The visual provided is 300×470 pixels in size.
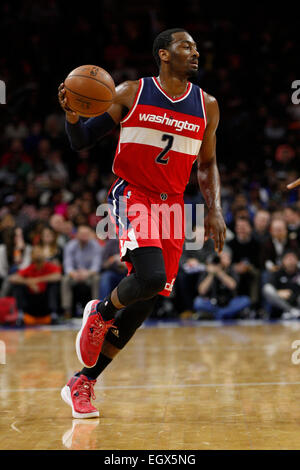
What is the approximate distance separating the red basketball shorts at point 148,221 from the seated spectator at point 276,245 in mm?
5600

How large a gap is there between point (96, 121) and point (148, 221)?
63 cm

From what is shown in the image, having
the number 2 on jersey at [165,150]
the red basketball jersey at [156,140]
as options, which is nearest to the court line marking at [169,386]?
the red basketball jersey at [156,140]

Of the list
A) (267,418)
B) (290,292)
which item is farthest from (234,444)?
(290,292)

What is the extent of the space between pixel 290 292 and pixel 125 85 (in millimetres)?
5662

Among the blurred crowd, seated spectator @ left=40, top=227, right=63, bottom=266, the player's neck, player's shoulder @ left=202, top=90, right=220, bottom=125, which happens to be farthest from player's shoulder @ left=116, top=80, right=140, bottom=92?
seated spectator @ left=40, top=227, right=63, bottom=266

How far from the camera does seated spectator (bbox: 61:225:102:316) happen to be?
366 inches

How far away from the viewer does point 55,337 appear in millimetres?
7422

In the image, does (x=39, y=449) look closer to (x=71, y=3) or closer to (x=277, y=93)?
(x=277, y=93)

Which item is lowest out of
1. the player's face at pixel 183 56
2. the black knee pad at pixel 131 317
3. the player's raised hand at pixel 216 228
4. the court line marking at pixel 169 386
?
the court line marking at pixel 169 386

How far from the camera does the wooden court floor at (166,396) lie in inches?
117

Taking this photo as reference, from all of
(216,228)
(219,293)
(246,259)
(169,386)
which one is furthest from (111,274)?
(216,228)

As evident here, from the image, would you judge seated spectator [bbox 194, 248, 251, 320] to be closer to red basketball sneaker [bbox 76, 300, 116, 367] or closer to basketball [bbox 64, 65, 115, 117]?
red basketball sneaker [bbox 76, 300, 116, 367]

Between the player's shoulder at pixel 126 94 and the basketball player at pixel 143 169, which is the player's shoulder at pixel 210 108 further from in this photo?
the player's shoulder at pixel 126 94

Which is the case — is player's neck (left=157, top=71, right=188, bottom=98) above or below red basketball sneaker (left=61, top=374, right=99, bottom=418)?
above
